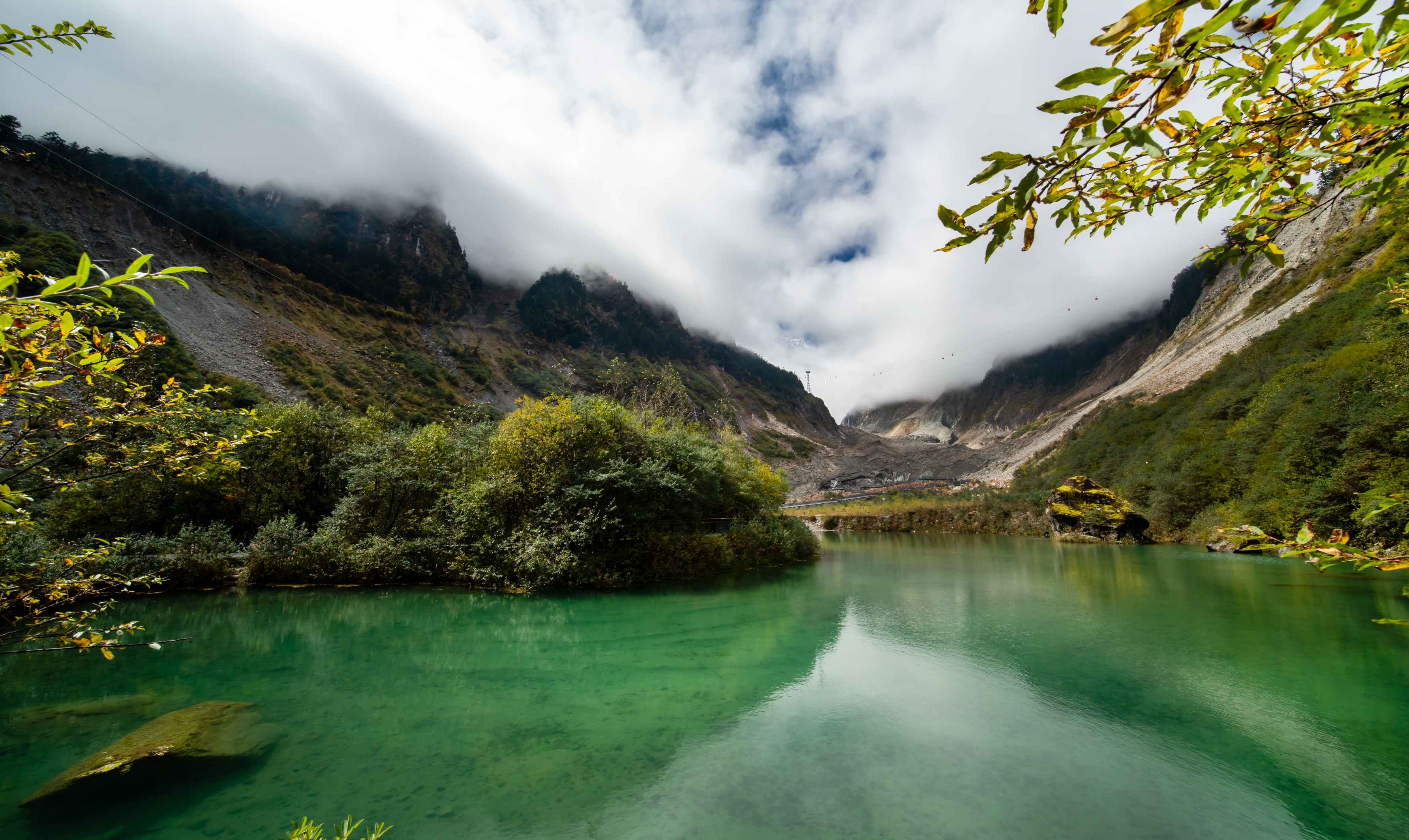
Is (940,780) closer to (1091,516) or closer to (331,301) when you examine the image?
(1091,516)

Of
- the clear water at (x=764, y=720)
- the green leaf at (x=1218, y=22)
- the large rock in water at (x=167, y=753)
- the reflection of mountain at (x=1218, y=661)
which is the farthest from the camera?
the reflection of mountain at (x=1218, y=661)

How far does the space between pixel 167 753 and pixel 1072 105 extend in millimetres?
10360

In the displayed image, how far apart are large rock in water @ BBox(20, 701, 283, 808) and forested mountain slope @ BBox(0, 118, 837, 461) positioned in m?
32.9

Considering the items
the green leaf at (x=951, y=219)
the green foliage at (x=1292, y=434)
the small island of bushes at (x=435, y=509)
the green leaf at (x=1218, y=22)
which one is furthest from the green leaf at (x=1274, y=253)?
the small island of bushes at (x=435, y=509)

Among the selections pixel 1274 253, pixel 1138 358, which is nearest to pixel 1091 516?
pixel 1274 253

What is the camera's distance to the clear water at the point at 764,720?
5.76 metres

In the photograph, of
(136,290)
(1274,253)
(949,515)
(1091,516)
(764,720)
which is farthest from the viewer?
(949,515)

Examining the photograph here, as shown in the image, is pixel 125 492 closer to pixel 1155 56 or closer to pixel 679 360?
pixel 1155 56

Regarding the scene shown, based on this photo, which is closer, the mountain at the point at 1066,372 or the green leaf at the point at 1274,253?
the green leaf at the point at 1274,253

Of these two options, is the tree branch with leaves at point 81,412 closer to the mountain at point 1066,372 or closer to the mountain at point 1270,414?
the mountain at point 1270,414

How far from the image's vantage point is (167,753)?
21.2 ft

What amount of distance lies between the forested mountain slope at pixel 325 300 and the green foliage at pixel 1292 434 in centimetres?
3619

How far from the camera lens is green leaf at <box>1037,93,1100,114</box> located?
78.7 inches

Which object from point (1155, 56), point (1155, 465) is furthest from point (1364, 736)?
point (1155, 465)
